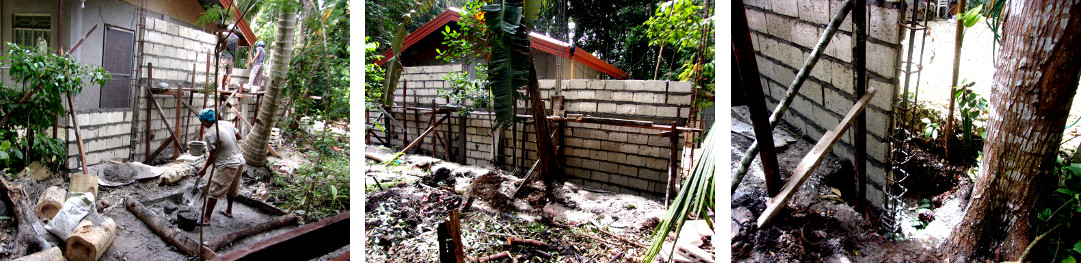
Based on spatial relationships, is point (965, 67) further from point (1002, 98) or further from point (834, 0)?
point (834, 0)

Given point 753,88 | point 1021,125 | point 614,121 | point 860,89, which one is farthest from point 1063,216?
point 614,121

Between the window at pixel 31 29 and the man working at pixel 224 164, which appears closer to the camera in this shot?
the window at pixel 31 29

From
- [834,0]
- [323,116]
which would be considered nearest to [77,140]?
[323,116]

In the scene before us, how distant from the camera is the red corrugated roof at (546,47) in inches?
78.0

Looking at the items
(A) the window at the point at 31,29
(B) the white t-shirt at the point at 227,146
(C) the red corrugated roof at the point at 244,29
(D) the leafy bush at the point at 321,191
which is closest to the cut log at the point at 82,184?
(B) the white t-shirt at the point at 227,146

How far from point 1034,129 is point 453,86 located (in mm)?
2008

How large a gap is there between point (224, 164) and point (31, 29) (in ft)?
2.44

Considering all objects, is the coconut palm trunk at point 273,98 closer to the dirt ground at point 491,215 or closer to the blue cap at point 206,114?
the blue cap at point 206,114

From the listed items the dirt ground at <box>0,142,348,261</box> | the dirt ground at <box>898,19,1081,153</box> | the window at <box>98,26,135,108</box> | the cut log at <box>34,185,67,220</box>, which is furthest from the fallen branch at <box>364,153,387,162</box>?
the dirt ground at <box>898,19,1081,153</box>

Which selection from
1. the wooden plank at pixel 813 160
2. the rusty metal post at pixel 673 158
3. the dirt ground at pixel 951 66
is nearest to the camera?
the wooden plank at pixel 813 160

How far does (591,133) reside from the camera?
246 centimetres

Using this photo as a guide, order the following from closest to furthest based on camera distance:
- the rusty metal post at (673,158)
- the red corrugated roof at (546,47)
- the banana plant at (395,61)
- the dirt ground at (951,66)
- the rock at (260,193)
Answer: the dirt ground at (951,66), the rock at (260,193), the banana plant at (395,61), the red corrugated roof at (546,47), the rusty metal post at (673,158)

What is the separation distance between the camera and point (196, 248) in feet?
5.25

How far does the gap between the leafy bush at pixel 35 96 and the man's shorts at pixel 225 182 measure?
1.63 feet
